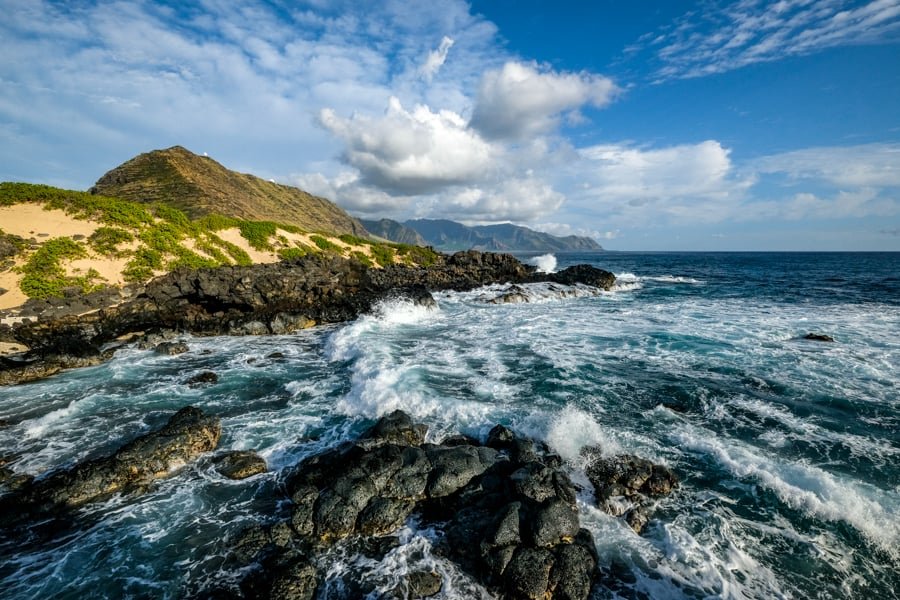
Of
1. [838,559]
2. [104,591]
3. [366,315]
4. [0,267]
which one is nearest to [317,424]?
[104,591]

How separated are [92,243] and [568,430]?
36.1 m

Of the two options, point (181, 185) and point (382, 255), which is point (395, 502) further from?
point (181, 185)

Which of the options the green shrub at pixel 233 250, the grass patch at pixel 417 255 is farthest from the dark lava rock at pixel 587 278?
the green shrub at pixel 233 250

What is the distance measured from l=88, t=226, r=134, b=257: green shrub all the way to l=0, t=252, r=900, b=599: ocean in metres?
14.2

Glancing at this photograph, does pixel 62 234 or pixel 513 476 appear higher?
pixel 62 234

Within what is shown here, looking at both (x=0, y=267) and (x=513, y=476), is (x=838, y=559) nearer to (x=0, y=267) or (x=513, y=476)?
(x=513, y=476)

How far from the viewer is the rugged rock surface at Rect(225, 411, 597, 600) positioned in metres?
6.09

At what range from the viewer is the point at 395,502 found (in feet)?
25.4

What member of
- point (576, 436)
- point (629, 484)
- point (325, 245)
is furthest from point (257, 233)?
point (629, 484)

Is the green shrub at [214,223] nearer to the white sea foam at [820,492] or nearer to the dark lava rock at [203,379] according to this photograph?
the dark lava rock at [203,379]

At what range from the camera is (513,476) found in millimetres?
7969

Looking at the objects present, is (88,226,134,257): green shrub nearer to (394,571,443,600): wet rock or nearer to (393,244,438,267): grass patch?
(393,244,438,267): grass patch

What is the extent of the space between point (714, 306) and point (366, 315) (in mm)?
29578

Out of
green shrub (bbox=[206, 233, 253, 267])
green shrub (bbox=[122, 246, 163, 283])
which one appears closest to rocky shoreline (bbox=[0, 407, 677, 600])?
green shrub (bbox=[122, 246, 163, 283])
